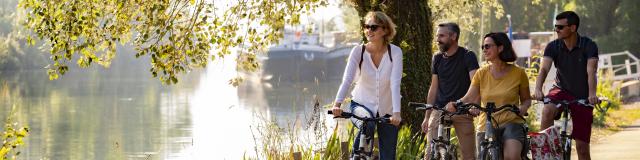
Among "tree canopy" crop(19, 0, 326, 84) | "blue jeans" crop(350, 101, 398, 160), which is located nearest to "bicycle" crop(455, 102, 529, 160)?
"blue jeans" crop(350, 101, 398, 160)

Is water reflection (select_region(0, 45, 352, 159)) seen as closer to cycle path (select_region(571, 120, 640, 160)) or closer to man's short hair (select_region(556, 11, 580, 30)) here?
cycle path (select_region(571, 120, 640, 160))

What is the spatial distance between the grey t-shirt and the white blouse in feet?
4.51

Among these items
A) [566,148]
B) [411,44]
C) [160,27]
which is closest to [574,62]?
[566,148]

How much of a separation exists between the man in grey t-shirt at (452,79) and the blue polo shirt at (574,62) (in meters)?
0.68

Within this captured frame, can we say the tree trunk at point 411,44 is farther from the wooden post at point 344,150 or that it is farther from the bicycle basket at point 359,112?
the bicycle basket at point 359,112

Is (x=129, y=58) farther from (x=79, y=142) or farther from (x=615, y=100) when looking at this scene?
(x=615, y=100)

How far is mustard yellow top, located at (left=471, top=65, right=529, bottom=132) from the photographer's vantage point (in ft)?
27.4

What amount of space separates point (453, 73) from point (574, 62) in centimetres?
96

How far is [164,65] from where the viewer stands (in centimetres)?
1240

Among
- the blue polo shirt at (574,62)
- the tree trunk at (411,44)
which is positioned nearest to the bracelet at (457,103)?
the blue polo shirt at (574,62)

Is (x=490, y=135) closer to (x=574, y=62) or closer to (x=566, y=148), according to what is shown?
(x=566, y=148)

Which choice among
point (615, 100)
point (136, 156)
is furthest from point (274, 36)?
point (136, 156)

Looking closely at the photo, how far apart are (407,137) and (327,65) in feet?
300

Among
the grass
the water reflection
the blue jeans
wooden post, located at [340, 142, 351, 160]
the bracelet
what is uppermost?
the bracelet
